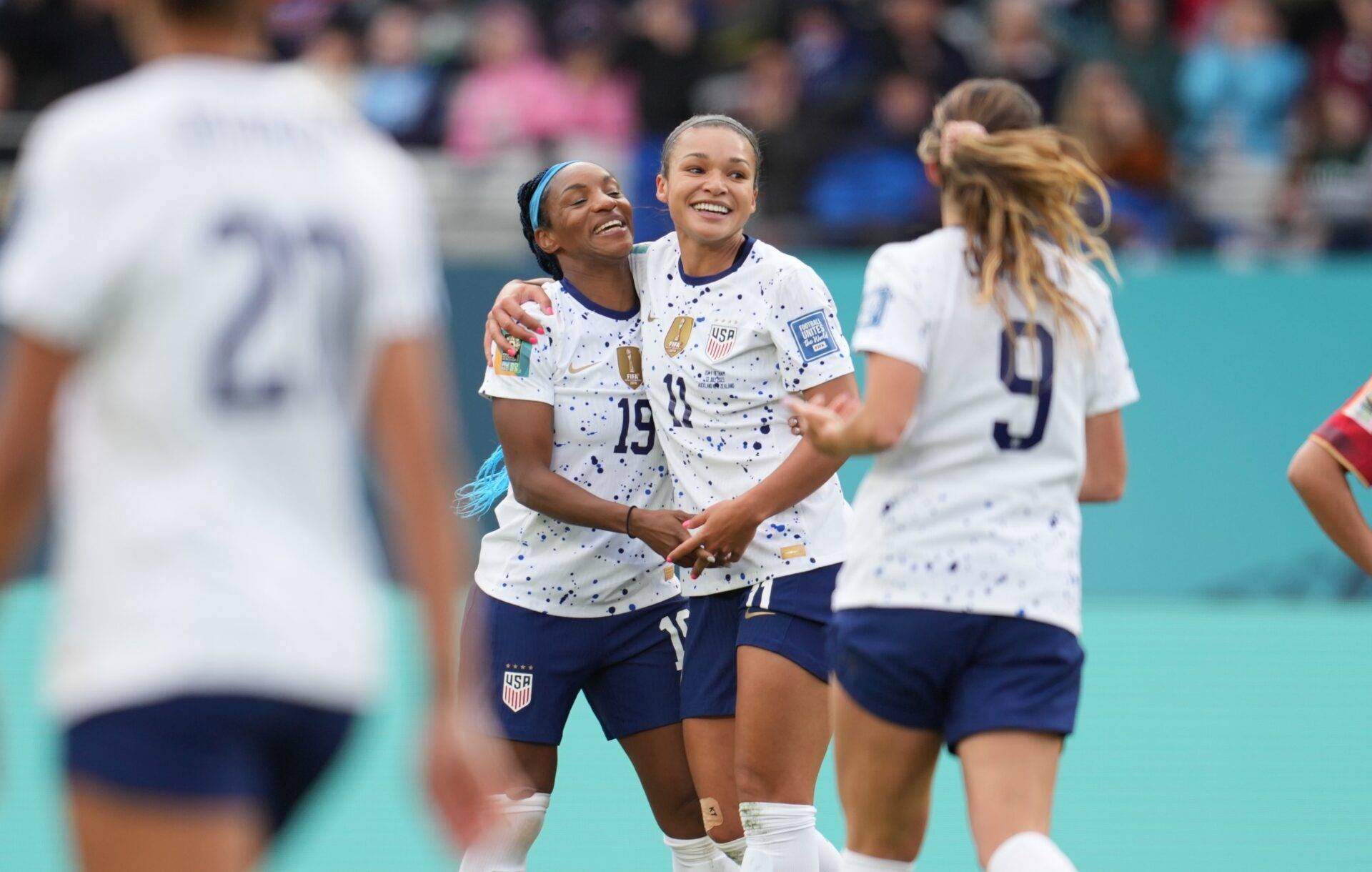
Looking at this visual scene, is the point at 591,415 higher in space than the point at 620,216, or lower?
lower

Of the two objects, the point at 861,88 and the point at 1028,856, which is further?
the point at 861,88

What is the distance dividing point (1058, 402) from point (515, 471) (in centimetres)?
156

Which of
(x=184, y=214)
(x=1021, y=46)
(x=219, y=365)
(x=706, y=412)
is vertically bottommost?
(x=706, y=412)

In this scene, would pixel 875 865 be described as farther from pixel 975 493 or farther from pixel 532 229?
pixel 532 229

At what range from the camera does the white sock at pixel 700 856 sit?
432 cm

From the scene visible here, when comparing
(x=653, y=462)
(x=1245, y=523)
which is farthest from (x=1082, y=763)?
(x=1245, y=523)

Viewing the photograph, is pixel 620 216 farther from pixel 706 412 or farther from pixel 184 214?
pixel 184 214

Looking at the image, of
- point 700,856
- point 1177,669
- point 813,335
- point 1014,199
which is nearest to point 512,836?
point 700,856

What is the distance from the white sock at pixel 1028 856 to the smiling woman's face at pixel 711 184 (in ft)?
5.64

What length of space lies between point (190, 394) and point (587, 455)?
2.48 meters

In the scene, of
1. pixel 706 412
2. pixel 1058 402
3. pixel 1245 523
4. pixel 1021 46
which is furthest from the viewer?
pixel 1021 46

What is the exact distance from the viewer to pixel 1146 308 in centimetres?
1026

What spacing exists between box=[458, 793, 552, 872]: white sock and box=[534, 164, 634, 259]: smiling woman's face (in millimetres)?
1346

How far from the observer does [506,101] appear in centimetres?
1142
